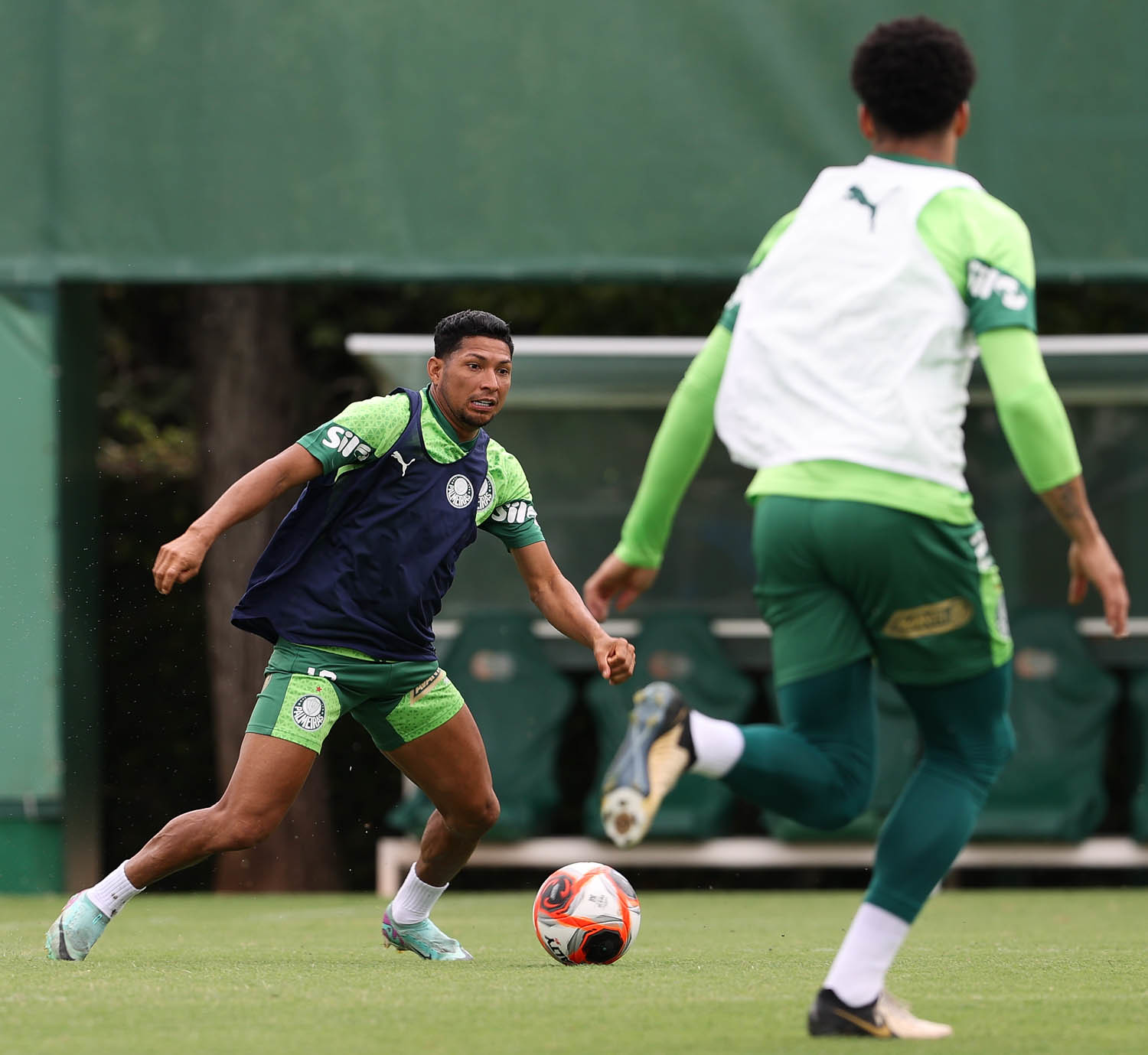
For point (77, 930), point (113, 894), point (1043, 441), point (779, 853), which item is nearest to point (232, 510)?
point (113, 894)

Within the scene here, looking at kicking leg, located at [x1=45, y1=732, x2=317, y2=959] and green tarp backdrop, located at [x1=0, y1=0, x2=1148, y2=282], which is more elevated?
green tarp backdrop, located at [x1=0, y1=0, x2=1148, y2=282]

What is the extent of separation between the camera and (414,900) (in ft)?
19.8

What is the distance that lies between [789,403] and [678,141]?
6.66 meters

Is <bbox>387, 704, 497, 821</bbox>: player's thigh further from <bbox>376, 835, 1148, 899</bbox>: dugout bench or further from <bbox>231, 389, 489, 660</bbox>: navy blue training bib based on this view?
<bbox>376, 835, 1148, 899</bbox>: dugout bench

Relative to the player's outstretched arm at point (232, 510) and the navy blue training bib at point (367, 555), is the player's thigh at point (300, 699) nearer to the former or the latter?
the navy blue training bib at point (367, 555)

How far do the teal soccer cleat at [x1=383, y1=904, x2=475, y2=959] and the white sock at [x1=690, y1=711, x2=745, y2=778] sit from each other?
102 inches

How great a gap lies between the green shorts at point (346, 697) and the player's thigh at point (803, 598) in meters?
2.09

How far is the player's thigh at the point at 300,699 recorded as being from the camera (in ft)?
18.2

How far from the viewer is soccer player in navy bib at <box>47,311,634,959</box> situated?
18.2 ft

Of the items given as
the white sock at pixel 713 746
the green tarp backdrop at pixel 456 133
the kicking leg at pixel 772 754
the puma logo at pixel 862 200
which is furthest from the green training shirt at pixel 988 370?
the green tarp backdrop at pixel 456 133

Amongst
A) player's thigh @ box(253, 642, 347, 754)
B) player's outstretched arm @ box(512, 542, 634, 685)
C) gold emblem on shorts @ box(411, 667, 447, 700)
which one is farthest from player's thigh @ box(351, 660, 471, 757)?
player's outstretched arm @ box(512, 542, 634, 685)

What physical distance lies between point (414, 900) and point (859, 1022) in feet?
8.34

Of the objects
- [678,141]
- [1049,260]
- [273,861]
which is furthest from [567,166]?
[273,861]

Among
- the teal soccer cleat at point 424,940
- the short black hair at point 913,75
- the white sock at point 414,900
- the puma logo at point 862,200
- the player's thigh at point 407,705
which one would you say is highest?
the short black hair at point 913,75
